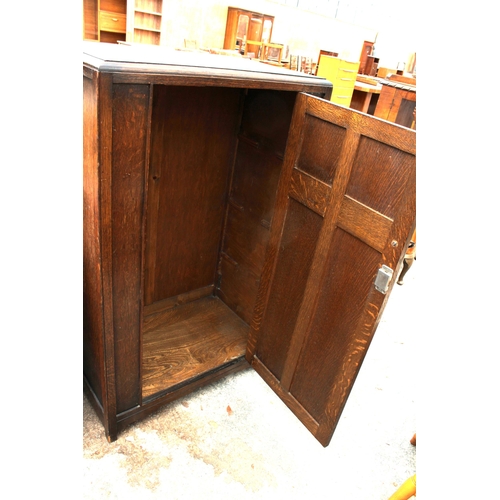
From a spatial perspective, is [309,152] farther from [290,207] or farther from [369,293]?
[369,293]

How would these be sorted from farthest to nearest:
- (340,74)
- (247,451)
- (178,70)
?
(340,74) → (247,451) → (178,70)

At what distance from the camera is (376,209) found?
55.3 inches

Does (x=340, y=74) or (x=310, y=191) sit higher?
(x=340, y=74)

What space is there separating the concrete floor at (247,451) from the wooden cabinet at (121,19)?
6.04 meters

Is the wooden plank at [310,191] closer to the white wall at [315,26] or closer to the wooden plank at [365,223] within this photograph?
the wooden plank at [365,223]

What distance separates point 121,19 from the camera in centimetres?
648

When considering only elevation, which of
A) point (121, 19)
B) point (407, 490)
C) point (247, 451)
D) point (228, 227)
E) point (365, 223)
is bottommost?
point (247, 451)

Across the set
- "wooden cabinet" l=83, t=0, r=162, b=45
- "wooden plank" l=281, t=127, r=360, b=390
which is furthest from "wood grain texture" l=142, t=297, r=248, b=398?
"wooden cabinet" l=83, t=0, r=162, b=45

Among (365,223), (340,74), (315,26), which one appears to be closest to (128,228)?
(365,223)

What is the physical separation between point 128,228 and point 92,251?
6.0 inches

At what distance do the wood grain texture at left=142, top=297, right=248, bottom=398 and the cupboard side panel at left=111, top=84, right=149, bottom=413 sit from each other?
25 centimetres

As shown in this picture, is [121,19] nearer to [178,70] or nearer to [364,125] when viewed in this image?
[178,70]

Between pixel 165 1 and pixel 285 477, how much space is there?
754 centimetres
